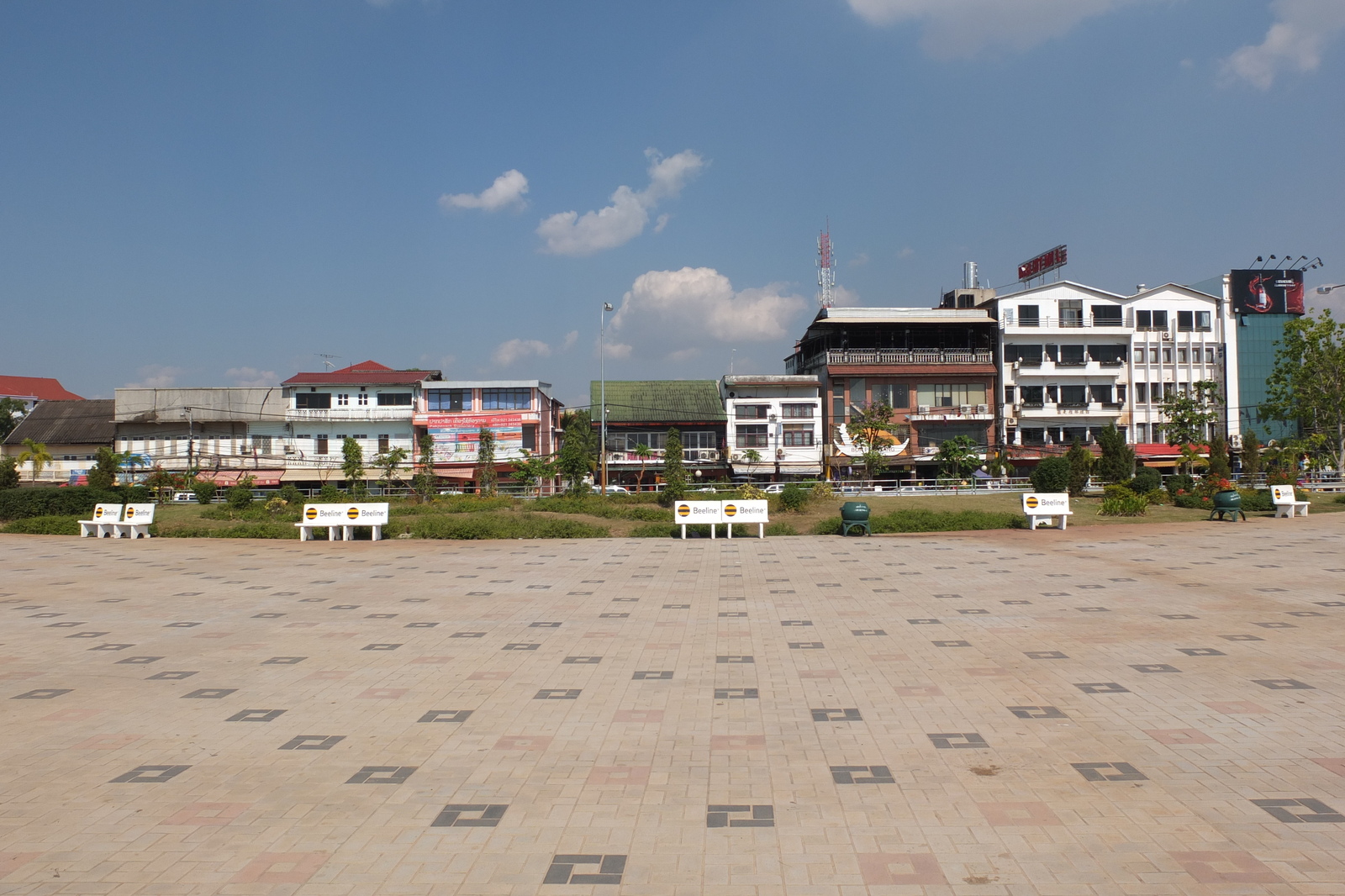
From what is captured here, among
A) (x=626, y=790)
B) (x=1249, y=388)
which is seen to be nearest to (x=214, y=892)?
(x=626, y=790)

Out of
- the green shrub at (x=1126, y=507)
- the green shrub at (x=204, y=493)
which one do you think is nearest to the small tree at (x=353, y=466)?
the green shrub at (x=204, y=493)

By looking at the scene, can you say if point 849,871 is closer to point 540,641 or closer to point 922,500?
point 540,641

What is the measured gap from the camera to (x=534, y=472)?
42.6 m

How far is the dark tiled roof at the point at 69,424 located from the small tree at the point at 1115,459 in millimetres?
54848

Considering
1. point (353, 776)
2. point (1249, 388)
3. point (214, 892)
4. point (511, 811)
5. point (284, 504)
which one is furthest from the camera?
point (1249, 388)

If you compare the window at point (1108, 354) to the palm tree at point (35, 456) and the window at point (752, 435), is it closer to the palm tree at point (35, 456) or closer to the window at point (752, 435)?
the window at point (752, 435)

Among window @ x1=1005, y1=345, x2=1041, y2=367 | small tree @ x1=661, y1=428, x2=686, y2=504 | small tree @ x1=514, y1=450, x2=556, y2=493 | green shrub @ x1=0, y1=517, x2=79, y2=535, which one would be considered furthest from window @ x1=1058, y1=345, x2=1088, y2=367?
green shrub @ x1=0, y1=517, x2=79, y2=535

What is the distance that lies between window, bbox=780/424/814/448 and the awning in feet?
98.4

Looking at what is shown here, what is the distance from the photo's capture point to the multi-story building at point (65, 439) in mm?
50125

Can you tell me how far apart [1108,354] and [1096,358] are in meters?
0.86

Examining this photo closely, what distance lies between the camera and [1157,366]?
172ft

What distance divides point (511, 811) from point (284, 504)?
28951 millimetres

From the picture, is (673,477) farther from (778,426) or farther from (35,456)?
(35,456)

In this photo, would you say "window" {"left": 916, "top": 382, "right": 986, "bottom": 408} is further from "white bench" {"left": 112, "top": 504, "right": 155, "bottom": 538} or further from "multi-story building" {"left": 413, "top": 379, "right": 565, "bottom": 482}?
"white bench" {"left": 112, "top": 504, "right": 155, "bottom": 538}
